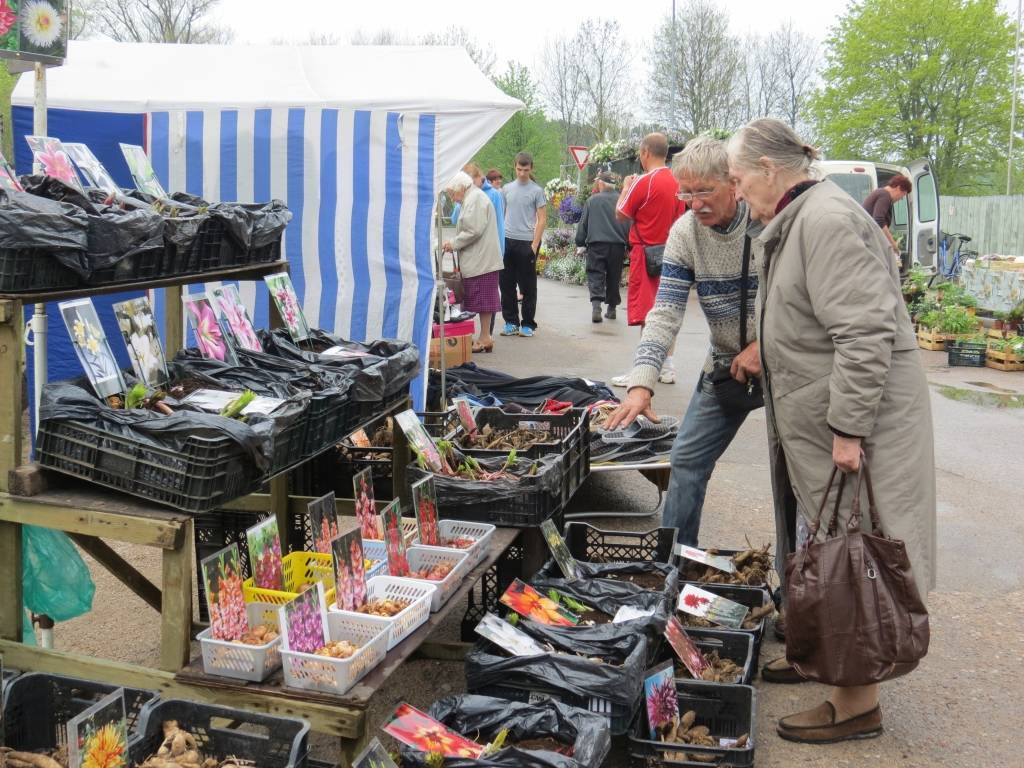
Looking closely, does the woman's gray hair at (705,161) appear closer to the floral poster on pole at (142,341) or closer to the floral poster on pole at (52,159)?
the floral poster on pole at (142,341)

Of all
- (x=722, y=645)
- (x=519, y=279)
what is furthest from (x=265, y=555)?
(x=519, y=279)

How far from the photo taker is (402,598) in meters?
3.29

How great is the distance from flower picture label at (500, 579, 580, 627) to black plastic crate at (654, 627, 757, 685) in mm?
392

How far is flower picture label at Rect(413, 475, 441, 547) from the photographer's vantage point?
12.1ft

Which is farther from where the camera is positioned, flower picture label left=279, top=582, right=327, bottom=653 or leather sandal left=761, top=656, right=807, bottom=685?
leather sandal left=761, top=656, right=807, bottom=685

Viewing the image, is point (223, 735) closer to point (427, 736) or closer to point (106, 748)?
point (106, 748)

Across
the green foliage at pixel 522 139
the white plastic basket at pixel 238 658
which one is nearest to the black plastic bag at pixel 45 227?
the white plastic basket at pixel 238 658

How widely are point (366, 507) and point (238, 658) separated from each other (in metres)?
0.95

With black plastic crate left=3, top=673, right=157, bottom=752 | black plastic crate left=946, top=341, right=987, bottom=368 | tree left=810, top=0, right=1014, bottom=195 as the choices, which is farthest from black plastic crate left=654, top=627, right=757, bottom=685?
tree left=810, top=0, right=1014, bottom=195

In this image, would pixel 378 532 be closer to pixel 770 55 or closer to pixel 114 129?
pixel 114 129

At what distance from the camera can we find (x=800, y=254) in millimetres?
3236

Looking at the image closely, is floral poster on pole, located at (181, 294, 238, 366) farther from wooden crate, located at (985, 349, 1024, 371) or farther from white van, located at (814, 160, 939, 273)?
white van, located at (814, 160, 939, 273)

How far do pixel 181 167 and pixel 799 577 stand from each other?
4767 mm

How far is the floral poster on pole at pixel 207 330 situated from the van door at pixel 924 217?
1749 cm
